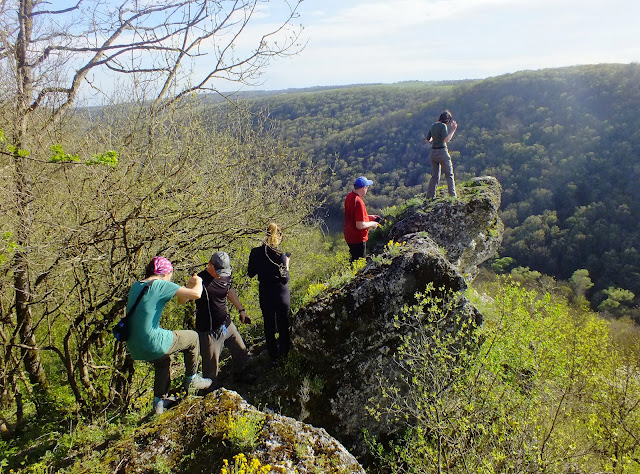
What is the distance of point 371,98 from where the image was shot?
3381 inches

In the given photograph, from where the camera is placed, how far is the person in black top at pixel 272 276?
5031mm

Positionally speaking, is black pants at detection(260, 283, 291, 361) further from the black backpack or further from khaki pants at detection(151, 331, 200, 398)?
the black backpack

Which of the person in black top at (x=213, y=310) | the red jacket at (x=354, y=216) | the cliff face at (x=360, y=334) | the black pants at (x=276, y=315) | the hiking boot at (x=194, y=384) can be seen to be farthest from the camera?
the red jacket at (x=354, y=216)

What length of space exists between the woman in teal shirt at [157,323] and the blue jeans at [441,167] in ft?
19.6

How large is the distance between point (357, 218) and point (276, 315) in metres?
2.18

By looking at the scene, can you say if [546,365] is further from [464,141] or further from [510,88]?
[510,88]

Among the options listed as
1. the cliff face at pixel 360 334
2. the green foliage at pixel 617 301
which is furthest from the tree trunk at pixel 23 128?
the green foliage at pixel 617 301

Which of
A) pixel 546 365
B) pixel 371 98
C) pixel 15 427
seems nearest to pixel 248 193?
pixel 15 427

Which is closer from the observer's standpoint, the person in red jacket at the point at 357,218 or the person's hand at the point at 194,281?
the person's hand at the point at 194,281

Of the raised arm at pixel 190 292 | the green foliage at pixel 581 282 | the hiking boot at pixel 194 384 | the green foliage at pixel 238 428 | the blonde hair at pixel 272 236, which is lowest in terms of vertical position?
the green foliage at pixel 581 282

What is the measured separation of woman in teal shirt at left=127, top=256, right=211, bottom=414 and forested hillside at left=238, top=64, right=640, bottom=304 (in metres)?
22.3

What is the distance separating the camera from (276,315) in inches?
212

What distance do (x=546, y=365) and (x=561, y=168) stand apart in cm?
4809

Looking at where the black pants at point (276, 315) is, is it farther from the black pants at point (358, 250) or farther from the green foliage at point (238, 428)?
the black pants at point (358, 250)
